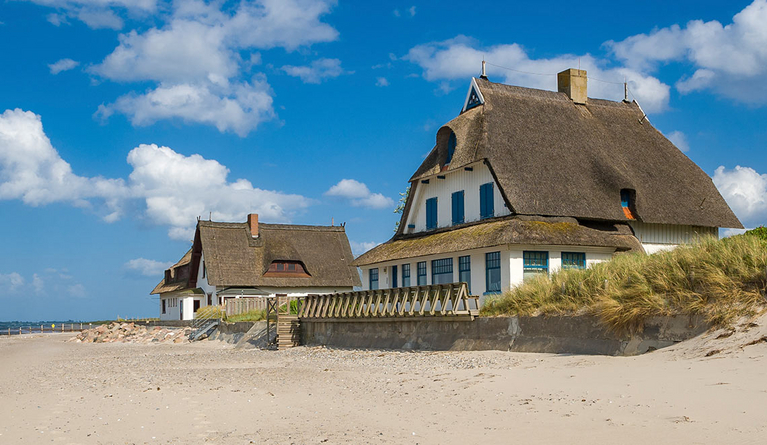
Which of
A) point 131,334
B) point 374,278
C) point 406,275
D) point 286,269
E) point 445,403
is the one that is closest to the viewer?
point 445,403

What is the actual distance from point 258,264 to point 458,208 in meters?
24.4

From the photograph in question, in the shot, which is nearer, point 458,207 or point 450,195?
point 458,207

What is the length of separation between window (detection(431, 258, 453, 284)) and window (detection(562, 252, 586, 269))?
4.49 meters

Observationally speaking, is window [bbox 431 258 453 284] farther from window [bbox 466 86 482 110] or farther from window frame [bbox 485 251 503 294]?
window [bbox 466 86 482 110]

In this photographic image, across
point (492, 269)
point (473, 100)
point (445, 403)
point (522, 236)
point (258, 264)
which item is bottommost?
point (445, 403)

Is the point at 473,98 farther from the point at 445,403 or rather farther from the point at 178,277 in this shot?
the point at 178,277

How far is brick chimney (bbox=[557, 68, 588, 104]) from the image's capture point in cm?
3347

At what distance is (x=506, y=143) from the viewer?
92.8 feet

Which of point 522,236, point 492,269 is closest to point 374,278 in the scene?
point 492,269

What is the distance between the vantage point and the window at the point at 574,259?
2535 centimetres

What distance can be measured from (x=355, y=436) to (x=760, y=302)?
7575mm

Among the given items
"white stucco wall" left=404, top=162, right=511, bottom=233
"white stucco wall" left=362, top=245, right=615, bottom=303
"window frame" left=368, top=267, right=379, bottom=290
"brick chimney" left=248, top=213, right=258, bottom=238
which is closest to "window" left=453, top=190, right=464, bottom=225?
"white stucco wall" left=404, top=162, right=511, bottom=233

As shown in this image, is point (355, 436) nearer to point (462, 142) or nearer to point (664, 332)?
point (664, 332)

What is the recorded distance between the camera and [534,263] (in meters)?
24.9
